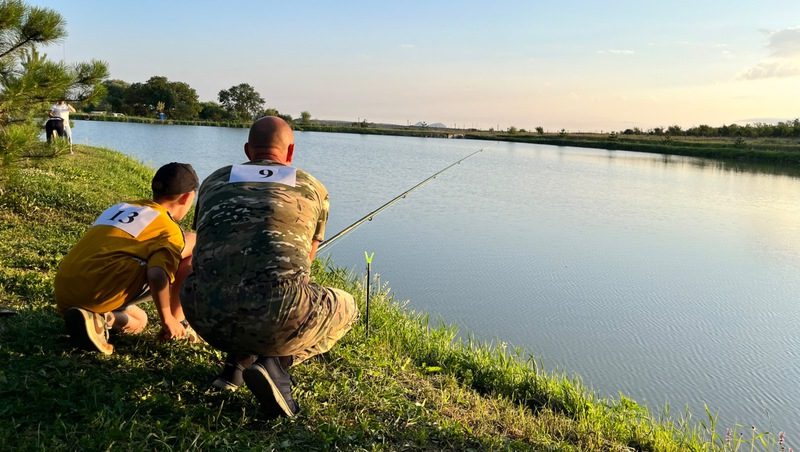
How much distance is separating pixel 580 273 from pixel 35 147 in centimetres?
648

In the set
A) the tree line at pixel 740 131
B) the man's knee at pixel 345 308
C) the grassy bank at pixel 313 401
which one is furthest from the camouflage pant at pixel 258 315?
the tree line at pixel 740 131

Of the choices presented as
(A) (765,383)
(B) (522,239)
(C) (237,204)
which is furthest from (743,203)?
(C) (237,204)

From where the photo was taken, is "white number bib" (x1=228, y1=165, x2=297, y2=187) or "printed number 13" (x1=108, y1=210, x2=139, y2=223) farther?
"printed number 13" (x1=108, y1=210, x2=139, y2=223)

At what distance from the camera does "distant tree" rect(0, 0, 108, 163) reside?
5074 mm

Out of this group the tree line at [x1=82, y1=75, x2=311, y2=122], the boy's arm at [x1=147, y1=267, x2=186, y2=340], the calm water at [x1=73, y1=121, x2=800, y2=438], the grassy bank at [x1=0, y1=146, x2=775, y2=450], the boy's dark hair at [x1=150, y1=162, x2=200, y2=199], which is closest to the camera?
the grassy bank at [x1=0, y1=146, x2=775, y2=450]

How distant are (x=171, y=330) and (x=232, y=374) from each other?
0.55 meters

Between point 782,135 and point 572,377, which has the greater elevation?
point 782,135

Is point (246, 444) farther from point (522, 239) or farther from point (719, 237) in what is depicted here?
point (719, 237)

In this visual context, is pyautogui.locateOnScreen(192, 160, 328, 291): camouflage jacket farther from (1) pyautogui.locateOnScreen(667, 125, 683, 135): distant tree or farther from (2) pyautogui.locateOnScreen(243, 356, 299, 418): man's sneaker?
(1) pyautogui.locateOnScreen(667, 125, 683, 135): distant tree

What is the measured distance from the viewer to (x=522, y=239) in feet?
32.2

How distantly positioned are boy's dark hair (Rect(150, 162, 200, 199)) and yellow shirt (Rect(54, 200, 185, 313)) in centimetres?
19

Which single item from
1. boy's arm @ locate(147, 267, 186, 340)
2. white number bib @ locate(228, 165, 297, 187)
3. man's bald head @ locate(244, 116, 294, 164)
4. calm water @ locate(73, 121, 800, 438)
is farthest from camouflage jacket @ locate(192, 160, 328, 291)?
calm water @ locate(73, 121, 800, 438)

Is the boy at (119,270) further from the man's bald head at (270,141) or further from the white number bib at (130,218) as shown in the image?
the man's bald head at (270,141)

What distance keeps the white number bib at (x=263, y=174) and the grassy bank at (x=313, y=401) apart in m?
1.00
